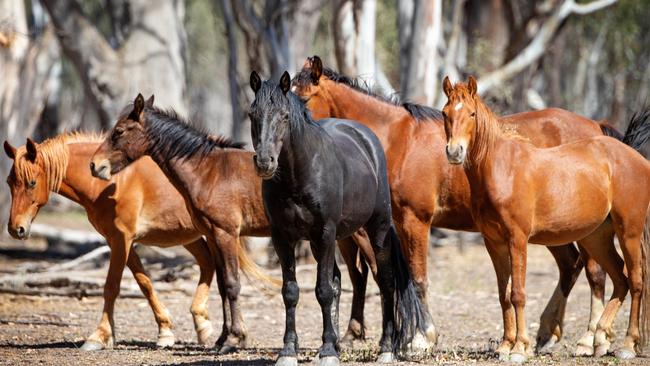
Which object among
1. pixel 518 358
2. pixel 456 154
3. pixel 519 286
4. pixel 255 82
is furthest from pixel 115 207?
pixel 518 358

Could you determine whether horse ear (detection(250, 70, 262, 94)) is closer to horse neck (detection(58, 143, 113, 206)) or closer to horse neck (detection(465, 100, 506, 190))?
horse neck (detection(465, 100, 506, 190))

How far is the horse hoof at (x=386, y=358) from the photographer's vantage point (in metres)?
7.08

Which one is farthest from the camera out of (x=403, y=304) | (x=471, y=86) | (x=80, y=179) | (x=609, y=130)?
(x=609, y=130)

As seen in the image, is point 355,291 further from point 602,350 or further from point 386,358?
point 602,350

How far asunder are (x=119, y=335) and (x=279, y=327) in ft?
5.75

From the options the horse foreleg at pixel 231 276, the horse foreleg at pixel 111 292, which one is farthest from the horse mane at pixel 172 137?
the horse foreleg at pixel 111 292

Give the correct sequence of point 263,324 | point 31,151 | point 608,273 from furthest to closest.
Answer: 1. point 263,324
2. point 31,151
3. point 608,273

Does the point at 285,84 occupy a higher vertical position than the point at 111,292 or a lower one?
higher

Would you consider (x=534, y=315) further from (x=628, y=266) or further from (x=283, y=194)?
(x=283, y=194)

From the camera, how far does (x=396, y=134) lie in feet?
27.9

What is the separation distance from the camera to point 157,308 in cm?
894

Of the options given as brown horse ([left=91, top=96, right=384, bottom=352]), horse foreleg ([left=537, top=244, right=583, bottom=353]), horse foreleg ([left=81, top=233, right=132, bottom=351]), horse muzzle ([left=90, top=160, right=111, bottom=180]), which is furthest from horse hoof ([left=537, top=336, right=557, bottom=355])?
horse muzzle ([left=90, top=160, right=111, bottom=180])

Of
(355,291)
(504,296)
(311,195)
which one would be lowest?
(355,291)

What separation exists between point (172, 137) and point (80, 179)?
1175 mm
